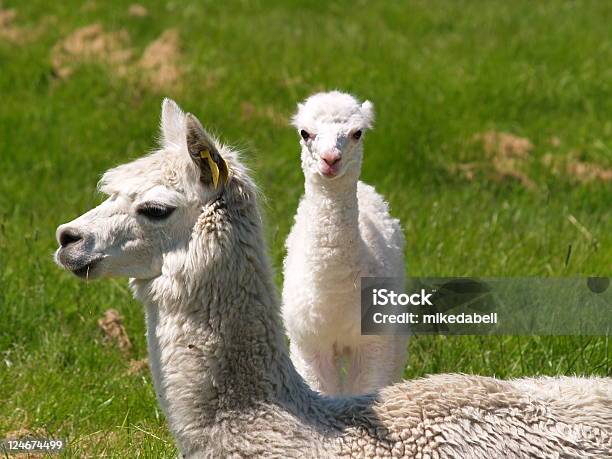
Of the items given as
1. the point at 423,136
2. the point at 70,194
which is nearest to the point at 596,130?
the point at 423,136

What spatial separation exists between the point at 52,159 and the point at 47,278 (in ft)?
11.5

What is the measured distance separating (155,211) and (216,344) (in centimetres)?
51

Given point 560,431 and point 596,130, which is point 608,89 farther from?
point 560,431

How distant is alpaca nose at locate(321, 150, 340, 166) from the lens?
552 centimetres

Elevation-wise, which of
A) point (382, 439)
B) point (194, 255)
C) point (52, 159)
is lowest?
point (382, 439)

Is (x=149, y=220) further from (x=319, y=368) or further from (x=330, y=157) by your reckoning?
(x=319, y=368)

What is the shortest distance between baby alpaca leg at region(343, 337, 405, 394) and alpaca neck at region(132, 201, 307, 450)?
A: 1691mm

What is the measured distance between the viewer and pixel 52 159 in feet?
34.4

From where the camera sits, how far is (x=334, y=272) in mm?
5719

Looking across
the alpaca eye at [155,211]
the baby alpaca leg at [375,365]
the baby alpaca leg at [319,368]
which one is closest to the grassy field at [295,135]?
the baby alpaca leg at [375,365]

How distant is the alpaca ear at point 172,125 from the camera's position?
14.0ft

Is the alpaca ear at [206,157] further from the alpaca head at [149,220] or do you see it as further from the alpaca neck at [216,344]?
the alpaca neck at [216,344]

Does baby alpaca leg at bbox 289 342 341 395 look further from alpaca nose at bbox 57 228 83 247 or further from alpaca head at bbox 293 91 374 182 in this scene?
alpaca nose at bbox 57 228 83 247

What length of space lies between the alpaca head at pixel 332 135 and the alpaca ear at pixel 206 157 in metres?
1.57
